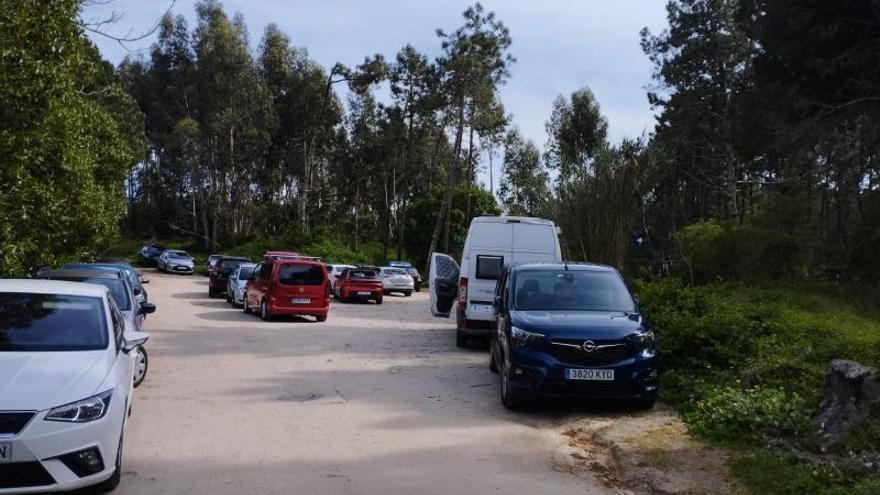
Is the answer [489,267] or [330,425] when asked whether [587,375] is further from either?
[489,267]

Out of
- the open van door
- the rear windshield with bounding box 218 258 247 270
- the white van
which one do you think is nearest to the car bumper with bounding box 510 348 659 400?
the white van

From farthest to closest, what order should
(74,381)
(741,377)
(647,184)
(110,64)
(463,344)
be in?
(110,64), (647,184), (463,344), (741,377), (74,381)

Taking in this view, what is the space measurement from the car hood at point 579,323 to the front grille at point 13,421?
17.8 feet

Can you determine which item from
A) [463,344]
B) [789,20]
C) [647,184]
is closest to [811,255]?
[647,184]

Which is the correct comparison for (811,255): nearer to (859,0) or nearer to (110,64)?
(859,0)

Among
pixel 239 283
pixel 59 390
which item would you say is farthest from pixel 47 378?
pixel 239 283

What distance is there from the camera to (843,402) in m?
6.98

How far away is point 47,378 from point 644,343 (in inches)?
242

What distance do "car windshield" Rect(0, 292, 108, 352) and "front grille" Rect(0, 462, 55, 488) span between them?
1.30 m

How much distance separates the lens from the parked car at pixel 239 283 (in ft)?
85.3

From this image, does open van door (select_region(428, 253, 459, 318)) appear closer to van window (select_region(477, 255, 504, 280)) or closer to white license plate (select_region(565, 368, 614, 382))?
van window (select_region(477, 255, 504, 280))

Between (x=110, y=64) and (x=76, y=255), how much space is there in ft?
74.4

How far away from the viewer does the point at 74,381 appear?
548 cm

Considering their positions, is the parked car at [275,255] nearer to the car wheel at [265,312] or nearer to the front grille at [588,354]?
the car wheel at [265,312]
